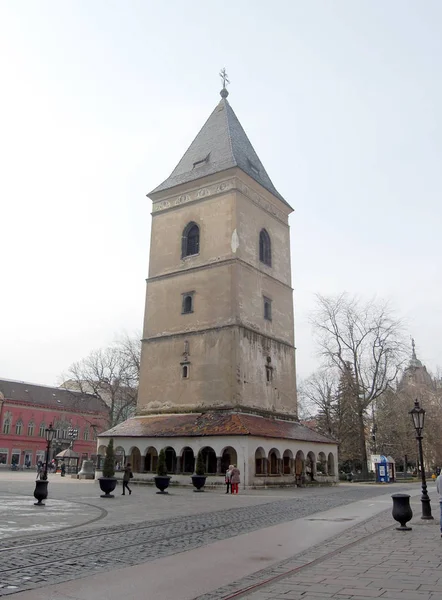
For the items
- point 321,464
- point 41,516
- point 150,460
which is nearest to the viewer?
point 41,516

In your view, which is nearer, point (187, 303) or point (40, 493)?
point (40, 493)

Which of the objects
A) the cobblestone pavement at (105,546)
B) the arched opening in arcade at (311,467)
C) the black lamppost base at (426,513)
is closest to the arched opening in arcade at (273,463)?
the arched opening in arcade at (311,467)

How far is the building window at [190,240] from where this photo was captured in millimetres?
36812

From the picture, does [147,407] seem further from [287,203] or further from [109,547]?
[109,547]

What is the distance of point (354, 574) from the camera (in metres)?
6.85

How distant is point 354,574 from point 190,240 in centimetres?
3175

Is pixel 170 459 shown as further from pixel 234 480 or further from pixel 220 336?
pixel 220 336

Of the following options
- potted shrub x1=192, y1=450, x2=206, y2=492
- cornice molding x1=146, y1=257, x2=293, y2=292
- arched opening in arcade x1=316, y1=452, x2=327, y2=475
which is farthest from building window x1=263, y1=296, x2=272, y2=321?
potted shrub x1=192, y1=450, x2=206, y2=492

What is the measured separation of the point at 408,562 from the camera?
25.1 feet

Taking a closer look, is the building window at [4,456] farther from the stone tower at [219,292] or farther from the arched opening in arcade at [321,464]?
the arched opening in arcade at [321,464]

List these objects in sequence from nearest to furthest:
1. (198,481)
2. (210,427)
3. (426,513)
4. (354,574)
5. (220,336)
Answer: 1. (354,574)
2. (426,513)
3. (198,481)
4. (210,427)
5. (220,336)

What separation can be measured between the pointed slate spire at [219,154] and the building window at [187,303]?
8.43 meters

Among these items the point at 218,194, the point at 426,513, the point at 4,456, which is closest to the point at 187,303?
the point at 218,194

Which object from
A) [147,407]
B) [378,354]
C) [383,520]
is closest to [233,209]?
[147,407]
